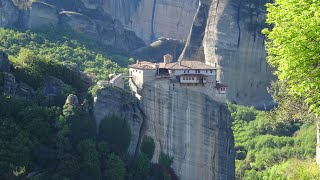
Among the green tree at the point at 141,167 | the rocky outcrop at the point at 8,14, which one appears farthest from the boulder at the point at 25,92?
the rocky outcrop at the point at 8,14

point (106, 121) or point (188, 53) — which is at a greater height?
point (188, 53)

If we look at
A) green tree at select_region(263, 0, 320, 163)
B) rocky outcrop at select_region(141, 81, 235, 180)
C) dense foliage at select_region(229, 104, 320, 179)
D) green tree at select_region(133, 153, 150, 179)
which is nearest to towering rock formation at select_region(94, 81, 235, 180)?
rocky outcrop at select_region(141, 81, 235, 180)

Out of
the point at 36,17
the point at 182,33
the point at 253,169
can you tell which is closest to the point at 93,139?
the point at 253,169

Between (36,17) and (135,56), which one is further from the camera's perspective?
(135,56)

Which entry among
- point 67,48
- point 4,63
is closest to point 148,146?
point 4,63

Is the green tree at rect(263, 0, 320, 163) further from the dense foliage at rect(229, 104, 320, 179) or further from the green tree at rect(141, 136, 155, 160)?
the dense foliage at rect(229, 104, 320, 179)

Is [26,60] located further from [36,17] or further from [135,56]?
[135,56]

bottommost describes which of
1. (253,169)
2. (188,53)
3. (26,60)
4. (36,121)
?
Result: (253,169)
